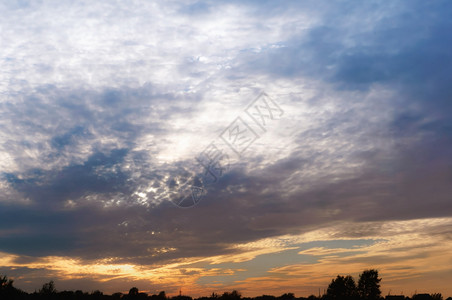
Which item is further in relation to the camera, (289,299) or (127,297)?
(127,297)

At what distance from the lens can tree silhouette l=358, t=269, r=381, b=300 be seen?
11813 cm

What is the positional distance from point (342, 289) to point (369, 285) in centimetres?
890

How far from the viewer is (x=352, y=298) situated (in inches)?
4776

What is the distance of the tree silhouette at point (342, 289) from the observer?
403ft

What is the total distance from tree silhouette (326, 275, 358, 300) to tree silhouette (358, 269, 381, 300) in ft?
8.80

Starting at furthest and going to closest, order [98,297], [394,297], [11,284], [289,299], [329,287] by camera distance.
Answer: [98,297] < [289,299] < [329,287] < [394,297] < [11,284]

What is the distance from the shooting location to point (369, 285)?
11931 cm

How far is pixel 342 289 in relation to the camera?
12469 centimetres

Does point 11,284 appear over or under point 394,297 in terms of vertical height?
over

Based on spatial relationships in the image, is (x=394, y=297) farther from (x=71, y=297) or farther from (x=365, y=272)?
(x=71, y=297)

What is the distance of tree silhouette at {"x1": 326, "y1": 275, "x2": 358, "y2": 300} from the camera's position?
123 m

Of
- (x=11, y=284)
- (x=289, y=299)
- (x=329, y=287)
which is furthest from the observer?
(x=289, y=299)

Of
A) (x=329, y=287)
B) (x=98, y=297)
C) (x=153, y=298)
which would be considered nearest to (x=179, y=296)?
(x=153, y=298)

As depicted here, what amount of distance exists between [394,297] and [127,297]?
112740 mm
